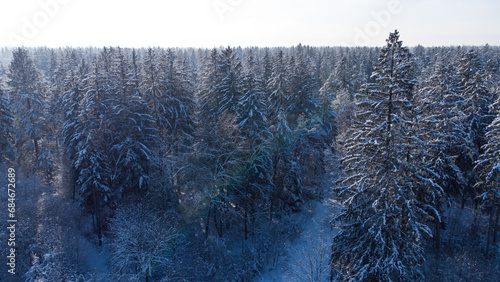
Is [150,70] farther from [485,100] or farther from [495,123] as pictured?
[485,100]

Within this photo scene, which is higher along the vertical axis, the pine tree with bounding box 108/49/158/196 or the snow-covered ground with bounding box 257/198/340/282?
the pine tree with bounding box 108/49/158/196

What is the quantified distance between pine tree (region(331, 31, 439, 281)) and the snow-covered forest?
0.09 meters

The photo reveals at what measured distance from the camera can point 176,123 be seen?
28484mm

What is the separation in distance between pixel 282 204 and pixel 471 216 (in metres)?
20.1

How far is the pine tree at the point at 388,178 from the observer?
14266mm

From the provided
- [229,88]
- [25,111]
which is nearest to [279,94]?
[229,88]

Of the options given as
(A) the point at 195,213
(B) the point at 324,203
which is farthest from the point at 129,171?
(B) the point at 324,203

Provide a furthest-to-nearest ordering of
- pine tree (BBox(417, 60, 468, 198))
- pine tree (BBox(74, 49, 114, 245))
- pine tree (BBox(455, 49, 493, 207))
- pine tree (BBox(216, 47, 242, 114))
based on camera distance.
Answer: pine tree (BBox(216, 47, 242, 114)), pine tree (BBox(455, 49, 493, 207)), pine tree (BBox(74, 49, 114, 245)), pine tree (BBox(417, 60, 468, 198))

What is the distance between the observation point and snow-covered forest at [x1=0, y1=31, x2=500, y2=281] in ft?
49.8

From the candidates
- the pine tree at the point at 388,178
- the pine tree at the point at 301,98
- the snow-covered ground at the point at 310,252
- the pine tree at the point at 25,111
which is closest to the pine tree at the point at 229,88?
the pine tree at the point at 301,98

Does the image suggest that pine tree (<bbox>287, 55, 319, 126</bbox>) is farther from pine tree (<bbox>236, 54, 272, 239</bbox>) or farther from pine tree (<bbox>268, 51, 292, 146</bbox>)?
pine tree (<bbox>236, 54, 272, 239</bbox>)

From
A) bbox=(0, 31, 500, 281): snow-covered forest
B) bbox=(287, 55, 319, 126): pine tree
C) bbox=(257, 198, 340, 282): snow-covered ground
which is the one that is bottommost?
bbox=(257, 198, 340, 282): snow-covered ground

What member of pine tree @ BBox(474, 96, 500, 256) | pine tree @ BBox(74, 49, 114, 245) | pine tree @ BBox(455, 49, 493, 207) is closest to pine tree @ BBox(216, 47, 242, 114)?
pine tree @ BBox(74, 49, 114, 245)

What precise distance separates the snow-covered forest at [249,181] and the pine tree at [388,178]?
0.28 feet
